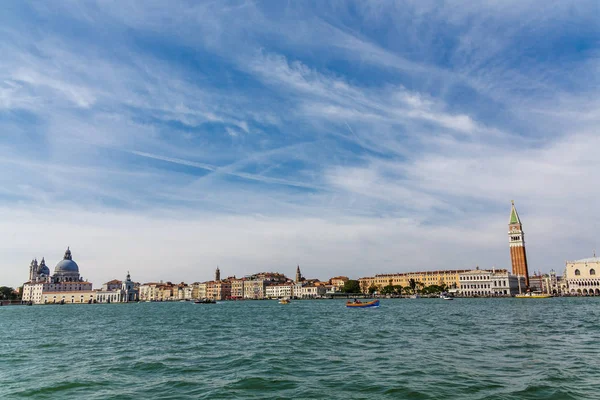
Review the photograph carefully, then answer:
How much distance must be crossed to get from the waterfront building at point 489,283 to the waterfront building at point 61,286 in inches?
4783

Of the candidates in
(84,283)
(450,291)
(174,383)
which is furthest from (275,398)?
(84,283)

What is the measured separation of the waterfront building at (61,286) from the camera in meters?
157

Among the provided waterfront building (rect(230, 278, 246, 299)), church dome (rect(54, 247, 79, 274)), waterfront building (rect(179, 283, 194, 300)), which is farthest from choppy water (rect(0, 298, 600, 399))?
waterfront building (rect(179, 283, 194, 300))

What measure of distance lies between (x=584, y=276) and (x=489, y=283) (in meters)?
25.3

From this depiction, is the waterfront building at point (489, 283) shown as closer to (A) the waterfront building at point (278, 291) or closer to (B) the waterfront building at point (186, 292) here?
(A) the waterfront building at point (278, 291)

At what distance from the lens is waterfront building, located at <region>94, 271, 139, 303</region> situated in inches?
6289

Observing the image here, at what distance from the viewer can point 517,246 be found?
142 metres

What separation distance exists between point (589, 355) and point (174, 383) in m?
15.1

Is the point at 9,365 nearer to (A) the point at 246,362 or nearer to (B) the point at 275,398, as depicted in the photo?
(A) the point at 246,362

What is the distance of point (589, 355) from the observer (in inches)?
698

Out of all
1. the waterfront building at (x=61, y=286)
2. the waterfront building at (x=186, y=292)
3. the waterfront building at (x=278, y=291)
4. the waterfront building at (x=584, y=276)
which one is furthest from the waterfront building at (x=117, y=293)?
the waterfront building at (x=584, y=276)

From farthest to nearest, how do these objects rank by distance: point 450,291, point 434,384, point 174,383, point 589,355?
point 450,291 → point 589,355 → point 174,383 → point 434,384

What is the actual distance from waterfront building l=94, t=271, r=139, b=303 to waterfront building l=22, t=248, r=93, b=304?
3466 millimetres

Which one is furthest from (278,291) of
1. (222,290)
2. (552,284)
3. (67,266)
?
(552,284)
